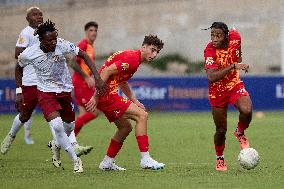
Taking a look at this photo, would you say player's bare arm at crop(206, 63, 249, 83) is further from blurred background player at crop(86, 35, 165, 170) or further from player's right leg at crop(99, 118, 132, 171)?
player's right leg at crop(99, 118, 132, 171)

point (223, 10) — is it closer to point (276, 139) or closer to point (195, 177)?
point (276, 139)

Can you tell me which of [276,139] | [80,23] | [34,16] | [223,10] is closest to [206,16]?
[223,10]

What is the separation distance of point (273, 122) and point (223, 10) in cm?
1878

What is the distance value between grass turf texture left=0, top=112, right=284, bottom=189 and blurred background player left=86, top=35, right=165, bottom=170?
267mm

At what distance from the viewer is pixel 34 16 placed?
15.6 m

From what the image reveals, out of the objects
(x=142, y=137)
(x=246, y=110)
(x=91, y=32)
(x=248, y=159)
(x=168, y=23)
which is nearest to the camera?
(x=248, y=159)

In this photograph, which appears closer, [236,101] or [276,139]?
[236,101]

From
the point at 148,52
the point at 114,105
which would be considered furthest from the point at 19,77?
the point at 148,52

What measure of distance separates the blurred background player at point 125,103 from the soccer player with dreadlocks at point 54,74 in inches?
16.1

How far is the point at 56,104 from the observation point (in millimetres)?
13242

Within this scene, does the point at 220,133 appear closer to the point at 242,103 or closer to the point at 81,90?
the point at 242,103

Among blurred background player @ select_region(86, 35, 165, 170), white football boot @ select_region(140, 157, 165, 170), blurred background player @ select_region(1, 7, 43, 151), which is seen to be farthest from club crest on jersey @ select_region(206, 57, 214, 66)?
blurred background player @ select_region(1, 7, 43, 151)

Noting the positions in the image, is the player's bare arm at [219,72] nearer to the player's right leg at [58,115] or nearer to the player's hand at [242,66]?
the player's hand at [242,66]

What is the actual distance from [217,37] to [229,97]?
2.93 feet
